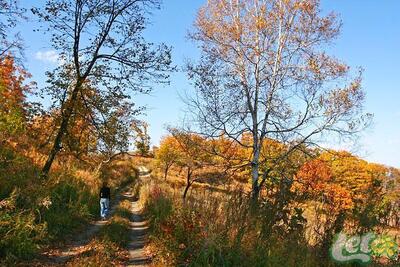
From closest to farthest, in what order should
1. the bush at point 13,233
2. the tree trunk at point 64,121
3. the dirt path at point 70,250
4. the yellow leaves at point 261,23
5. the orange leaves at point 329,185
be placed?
the orange leaves at point 329,185 < the bush at point 13,233 < the dirt path at point 70,250 < the tree trunk at point 64,121 < the yellow leaves at point 261,23

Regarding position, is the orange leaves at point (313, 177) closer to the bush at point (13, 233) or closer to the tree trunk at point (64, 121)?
the bush at point (13, 233)

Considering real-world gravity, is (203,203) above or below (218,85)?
below

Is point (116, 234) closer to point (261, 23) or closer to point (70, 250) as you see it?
point (70, 250)

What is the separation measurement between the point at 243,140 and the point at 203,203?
28.9 ft

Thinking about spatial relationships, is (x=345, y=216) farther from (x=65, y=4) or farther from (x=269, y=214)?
(x=65, y=4)

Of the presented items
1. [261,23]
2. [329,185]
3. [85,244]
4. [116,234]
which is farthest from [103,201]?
[261,23]

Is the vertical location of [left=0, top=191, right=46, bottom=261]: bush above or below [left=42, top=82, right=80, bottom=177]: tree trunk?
below

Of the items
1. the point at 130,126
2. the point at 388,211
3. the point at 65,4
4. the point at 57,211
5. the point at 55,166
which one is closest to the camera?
the point at 388,211

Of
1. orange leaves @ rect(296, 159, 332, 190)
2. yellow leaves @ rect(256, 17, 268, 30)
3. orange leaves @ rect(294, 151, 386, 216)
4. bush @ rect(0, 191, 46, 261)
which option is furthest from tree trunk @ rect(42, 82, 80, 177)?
orange leaves @ rect(296, 159, 332, 190)

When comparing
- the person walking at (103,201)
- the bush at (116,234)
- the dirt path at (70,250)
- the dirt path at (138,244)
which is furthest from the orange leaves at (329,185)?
the person walking at (103,201)

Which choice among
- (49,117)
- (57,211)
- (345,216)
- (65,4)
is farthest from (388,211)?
(65,4)

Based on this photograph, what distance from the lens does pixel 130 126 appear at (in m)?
16.0

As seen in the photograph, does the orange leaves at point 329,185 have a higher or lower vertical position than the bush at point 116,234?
higher

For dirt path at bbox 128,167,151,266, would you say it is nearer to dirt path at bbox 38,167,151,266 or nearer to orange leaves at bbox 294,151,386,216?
dirt path at bbox 38,167,151,266
